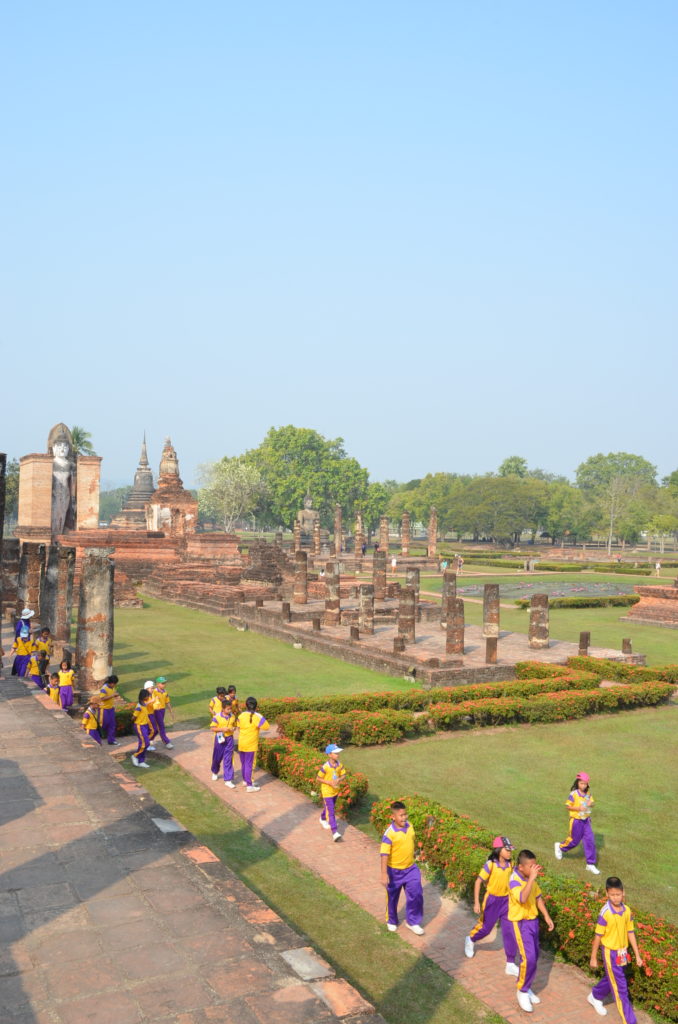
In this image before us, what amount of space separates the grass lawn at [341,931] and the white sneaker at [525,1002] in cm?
22

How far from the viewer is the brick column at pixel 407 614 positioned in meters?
21.4

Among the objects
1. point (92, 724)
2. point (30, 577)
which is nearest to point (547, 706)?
Result: point (92, 724)

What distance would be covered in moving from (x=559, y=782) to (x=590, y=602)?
76.5 feet

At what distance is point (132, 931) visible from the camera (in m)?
6.12

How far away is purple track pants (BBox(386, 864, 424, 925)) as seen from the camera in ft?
23.2

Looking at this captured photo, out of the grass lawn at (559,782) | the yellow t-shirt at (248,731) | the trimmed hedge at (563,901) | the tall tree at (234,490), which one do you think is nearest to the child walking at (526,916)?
the trimmed hedge at (563,901)

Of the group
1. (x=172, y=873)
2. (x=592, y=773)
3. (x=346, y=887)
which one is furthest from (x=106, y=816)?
(x=592, y=773)

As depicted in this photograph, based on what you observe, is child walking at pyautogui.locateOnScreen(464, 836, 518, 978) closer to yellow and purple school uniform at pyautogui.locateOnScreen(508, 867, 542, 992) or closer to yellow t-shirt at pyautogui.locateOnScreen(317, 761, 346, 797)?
yellow and purple school uniform at pyautogui.locateOnScreen(508, 867, 542, 992)

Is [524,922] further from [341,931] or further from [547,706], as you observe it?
[547,706]

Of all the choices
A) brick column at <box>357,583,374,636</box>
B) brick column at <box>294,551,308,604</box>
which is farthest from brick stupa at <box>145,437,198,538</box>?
brick column at <box>357,583,374,636</box>

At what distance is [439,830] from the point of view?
8500 mm

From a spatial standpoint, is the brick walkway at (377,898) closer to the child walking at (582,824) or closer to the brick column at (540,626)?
the child walking at (582,824)

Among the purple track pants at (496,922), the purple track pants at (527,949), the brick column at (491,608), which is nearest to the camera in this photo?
the purple track pants at (527,949)

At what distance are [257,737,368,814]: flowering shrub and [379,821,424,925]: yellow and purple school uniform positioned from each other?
2740mm
